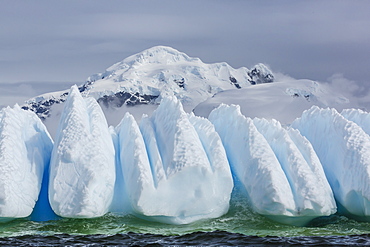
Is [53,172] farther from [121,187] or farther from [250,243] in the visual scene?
[250,243]

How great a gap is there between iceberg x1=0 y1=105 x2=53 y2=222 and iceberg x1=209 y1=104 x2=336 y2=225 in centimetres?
627

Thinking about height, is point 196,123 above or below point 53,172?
above

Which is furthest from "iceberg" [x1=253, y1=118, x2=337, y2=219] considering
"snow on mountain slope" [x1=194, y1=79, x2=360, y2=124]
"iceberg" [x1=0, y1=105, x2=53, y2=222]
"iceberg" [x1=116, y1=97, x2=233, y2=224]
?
"snow on mountain slope" [x1=194, y1=79, x2=360, y2=124]

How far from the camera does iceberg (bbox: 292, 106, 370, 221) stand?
15.8 metres

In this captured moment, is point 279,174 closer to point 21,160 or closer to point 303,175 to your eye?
point 303,175

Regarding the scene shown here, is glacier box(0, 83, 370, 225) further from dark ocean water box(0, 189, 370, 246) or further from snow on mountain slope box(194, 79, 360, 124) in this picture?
snow on mountain slope box(194, 79, 360, 124)

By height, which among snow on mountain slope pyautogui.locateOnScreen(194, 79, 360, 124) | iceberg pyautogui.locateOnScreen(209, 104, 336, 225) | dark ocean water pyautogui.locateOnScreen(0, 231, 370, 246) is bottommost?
dark ocean water pyautogui.locateOnScreen(0, 231, 370, 246)

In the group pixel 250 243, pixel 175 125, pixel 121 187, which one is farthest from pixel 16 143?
pixel 250 243

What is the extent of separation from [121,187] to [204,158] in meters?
2.83

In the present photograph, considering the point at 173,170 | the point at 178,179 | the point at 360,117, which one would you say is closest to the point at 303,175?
the point at 178,179

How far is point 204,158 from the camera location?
1535cm

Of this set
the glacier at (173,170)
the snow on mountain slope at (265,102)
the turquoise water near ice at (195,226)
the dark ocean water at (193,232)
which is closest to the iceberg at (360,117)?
the glacier at (173,170)

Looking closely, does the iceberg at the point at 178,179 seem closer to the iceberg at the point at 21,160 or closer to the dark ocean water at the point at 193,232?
the dark ocean water at the point at 193,232

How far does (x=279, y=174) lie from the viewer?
1546 cm
